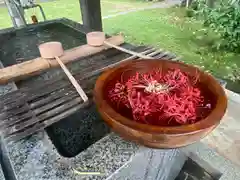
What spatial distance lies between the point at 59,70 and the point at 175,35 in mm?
4765

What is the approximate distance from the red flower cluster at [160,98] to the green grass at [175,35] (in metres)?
3.03

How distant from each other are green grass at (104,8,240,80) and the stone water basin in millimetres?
2619

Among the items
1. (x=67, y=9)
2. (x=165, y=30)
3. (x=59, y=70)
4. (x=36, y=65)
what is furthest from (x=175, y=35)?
(x=36, y=65)

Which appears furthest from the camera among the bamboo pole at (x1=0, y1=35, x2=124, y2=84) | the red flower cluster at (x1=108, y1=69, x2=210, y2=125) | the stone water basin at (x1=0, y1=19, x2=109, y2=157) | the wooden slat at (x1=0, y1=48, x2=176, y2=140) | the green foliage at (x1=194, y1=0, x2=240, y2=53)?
the green foliage at (x1=194, y1=0, x2=240, y2=53)

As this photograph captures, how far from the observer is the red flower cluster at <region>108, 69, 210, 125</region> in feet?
3.12

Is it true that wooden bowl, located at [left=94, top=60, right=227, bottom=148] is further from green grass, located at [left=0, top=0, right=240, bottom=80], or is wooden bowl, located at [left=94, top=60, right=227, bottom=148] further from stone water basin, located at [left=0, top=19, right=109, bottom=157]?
green grass, located at [left=0, top=0, right=240, bottom=80]

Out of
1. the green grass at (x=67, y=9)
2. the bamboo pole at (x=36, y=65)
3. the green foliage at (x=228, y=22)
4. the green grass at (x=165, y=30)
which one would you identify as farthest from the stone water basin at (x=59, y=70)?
the green grass at (x=67, y=9)

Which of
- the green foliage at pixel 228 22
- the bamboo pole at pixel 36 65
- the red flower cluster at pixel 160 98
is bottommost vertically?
the green foliage at pixel 228 22

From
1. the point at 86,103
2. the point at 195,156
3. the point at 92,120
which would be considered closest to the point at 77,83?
the point at 86,103

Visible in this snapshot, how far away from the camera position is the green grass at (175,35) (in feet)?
13.7

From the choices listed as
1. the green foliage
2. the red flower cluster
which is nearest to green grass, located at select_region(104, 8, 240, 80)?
the green foliage

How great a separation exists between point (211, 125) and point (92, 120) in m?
0.84

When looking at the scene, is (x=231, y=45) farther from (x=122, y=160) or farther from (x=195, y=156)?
(x=122, y=160)

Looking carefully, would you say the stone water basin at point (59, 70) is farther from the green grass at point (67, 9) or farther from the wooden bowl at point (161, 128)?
the green grass at point (67, 9)
